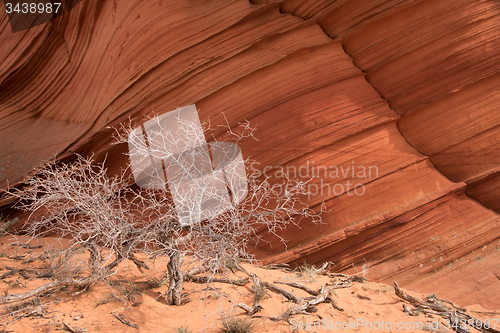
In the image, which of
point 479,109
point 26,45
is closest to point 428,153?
point 479,109

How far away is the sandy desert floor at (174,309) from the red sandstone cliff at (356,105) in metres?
0.85

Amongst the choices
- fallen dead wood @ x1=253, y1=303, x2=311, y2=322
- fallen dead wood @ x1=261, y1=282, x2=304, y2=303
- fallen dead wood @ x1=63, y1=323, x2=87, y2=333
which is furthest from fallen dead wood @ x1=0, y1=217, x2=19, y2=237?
fallen dead wood @ x1=253, y1=303, x2=311, y2=322

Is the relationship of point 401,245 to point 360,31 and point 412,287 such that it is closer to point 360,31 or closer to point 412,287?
point 412,287

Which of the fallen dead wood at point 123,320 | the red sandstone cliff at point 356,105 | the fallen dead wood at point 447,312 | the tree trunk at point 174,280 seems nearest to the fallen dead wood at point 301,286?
the red sandstone cliff at point 356,105

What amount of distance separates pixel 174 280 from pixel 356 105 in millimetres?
4044

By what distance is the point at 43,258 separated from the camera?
5070 millimetres

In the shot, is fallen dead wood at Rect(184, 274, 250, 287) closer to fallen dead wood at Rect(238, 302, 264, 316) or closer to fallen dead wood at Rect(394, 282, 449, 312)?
fallen dead wood at Rect(238, 302, 264, 316)

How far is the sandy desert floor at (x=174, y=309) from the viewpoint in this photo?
3648mm

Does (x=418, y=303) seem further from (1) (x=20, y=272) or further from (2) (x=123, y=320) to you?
Result: (1) (x=20, y=272)

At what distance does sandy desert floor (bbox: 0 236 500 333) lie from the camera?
3.65 metres

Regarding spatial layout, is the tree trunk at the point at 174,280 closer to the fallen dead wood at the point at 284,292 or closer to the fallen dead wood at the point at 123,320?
the fallen dead wood at the point at 123,320

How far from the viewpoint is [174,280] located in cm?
435

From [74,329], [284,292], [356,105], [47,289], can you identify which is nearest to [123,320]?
[74,329]

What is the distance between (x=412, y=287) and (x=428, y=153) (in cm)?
227
